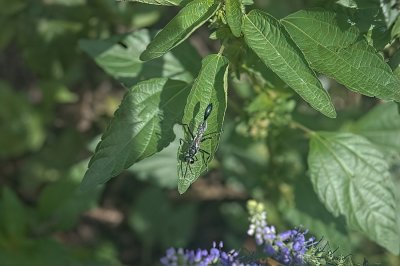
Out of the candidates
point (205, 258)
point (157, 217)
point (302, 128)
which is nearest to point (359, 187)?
point (302, 128)

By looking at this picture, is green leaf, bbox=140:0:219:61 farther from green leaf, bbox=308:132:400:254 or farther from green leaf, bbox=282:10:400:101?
green leaf, bbox=308:132:400:254

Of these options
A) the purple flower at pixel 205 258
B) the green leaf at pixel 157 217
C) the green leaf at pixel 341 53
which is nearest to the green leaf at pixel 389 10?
the green leaf at pixel 341 53

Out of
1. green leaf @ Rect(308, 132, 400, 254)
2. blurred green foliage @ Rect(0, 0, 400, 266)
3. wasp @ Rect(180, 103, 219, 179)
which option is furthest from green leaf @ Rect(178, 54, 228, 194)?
green leaf @ Rect(308, 132, 400, 254)

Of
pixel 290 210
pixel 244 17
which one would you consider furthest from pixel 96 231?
pixel 244 17

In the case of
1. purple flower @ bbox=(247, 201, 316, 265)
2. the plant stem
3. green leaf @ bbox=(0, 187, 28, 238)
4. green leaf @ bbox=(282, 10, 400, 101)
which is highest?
green leaf @ bbox=(282, 10, 400, 101)

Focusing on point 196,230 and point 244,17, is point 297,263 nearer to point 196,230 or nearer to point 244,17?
point 244,17
